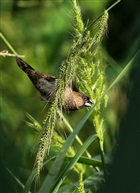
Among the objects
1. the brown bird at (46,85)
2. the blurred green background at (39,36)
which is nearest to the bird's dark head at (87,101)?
the brown bird at (46,85)

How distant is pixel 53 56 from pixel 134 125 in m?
3.59

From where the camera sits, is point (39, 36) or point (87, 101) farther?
point (39, 36)

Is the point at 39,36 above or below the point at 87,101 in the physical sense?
above

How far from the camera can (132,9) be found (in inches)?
168

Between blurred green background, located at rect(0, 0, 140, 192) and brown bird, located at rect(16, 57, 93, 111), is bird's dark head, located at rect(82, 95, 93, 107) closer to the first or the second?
brown bird, located at rect(16, 57, 93, 111)

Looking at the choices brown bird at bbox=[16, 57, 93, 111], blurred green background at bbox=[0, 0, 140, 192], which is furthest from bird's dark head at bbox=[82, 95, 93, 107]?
blurred green background at bbox=[0, 0, 140, 192]

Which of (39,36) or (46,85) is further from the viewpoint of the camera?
(39,36)

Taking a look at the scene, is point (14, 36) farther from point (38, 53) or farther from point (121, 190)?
point (121, 190)

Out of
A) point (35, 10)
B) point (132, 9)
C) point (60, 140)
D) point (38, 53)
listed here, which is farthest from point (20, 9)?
point (60, 140)

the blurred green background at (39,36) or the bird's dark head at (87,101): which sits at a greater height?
the blurred green background at (39,36)

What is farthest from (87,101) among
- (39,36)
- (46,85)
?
(39,36)

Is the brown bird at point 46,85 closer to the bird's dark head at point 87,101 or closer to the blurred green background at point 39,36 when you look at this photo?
the bird's dark head at point 87,101

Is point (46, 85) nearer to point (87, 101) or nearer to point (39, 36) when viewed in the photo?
point (87, 101)

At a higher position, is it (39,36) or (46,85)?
(39,36)
